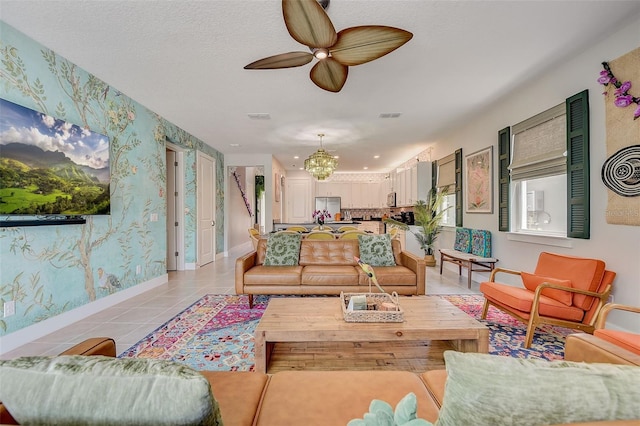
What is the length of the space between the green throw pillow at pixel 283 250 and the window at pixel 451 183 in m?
3.26

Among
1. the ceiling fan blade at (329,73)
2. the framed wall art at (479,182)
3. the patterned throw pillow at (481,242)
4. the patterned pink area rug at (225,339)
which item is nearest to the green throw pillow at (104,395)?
the patterned pink area rug at (225,339)

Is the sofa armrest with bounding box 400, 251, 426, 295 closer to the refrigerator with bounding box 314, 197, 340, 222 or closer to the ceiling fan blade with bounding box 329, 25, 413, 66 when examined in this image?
the ceiling fan blade with bounding box 329, 25, 413, 66

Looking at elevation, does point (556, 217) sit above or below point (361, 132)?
below

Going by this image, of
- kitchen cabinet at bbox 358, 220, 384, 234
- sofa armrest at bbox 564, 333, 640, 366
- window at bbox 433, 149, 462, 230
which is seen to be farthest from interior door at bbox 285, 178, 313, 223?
sofa armrest at bbox 564, 333, 640, 366

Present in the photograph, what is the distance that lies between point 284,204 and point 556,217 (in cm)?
795

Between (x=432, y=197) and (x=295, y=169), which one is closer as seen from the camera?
(x=432, y=197)

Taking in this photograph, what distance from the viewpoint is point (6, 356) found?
7.44 feet

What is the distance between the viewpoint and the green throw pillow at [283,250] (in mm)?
3674

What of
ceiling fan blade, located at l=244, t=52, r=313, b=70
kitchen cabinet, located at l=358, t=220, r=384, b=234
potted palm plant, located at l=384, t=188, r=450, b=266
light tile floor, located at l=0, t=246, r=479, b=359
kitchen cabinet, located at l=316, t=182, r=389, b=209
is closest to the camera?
ceiling fan blade, located at l=244, t=52, r=313, b=70

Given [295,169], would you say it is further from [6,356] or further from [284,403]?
[284,403]

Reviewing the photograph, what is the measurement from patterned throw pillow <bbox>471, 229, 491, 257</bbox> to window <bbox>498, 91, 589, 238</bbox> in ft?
1.13

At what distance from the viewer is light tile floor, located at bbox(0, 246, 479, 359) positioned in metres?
2.48

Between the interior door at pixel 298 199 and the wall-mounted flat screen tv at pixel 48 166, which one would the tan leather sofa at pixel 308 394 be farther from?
the interior door at pixel 298 199

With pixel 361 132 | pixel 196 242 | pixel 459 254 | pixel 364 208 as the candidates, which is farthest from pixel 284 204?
pixel 459 254
